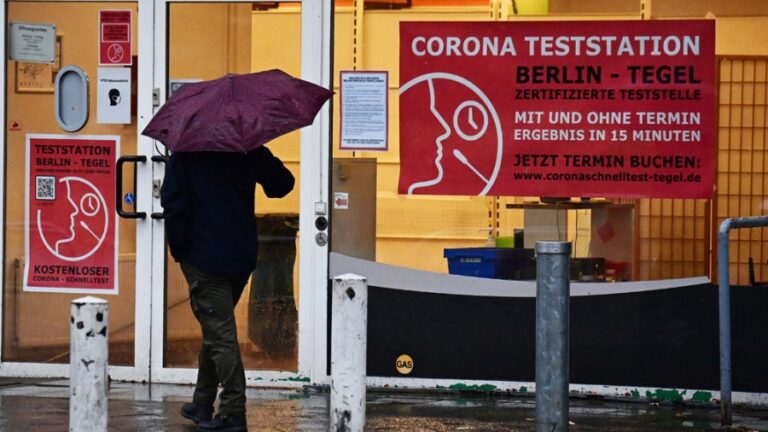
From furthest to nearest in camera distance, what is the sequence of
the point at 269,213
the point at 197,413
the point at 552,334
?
the point at 269,213 → the point at 197,413 → the point at 552,334

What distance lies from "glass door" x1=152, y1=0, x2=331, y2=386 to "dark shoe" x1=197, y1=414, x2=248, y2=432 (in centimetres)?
156

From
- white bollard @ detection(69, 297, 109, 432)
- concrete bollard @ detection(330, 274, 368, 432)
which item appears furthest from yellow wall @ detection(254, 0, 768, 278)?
white bollard @ detection(69, 297, 109, 432)

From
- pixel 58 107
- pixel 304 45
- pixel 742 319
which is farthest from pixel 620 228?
pixel 58 107

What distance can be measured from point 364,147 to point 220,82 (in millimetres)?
1715

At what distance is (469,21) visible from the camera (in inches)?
324

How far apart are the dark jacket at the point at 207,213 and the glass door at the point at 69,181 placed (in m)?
1.88

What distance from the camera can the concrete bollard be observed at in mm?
5664

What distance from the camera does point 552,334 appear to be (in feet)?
19.2

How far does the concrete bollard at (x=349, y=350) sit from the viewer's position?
5664mm

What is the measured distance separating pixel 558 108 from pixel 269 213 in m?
1.98

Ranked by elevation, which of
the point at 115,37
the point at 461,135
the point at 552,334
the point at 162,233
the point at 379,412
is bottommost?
the point at 379,412

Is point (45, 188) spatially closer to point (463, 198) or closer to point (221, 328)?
point (221, 328)

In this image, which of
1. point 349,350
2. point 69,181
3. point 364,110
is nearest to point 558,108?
point 364,110

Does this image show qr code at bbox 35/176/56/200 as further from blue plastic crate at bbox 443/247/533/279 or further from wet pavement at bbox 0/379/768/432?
blue plastic crate at bbox 443/247/533/279
